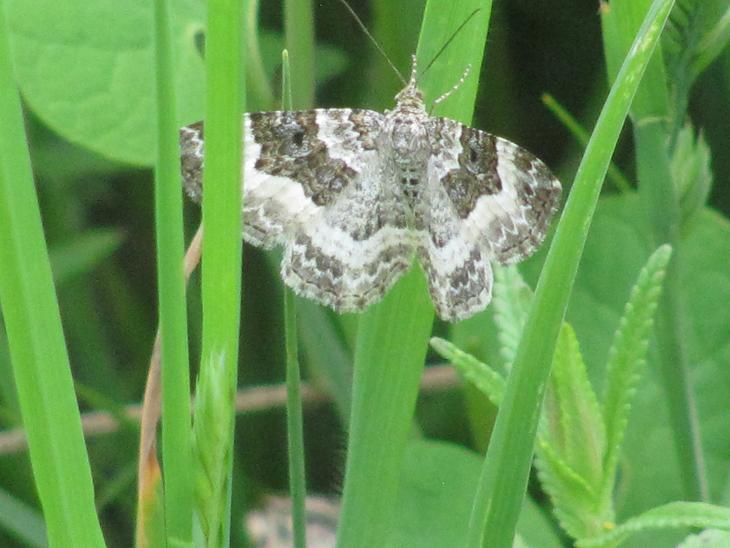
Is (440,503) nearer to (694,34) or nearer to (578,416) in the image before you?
(578,416)

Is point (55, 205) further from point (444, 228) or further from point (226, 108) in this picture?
point (226, 108)

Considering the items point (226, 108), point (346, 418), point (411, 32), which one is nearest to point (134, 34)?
point (411, 32)

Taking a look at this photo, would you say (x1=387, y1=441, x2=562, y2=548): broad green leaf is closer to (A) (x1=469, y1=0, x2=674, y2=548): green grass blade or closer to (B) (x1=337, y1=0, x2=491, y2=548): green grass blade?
(B) (x1=337, y1=0, x2=491, y2=548): green grass blade

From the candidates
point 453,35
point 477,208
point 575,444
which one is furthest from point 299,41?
point 575,444

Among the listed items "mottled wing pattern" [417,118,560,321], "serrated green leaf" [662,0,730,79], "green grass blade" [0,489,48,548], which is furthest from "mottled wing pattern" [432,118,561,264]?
"green grass blade" [0,489,48,548]

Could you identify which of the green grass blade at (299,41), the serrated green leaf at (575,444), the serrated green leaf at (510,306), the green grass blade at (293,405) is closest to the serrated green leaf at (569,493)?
the serrated green leaf at (575,444)

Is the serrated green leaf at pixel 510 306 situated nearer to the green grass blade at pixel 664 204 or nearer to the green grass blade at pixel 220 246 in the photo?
the green grass blade at pixel 664 204
